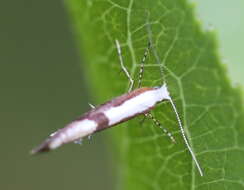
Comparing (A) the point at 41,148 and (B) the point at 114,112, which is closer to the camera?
(A) the point at 41,148

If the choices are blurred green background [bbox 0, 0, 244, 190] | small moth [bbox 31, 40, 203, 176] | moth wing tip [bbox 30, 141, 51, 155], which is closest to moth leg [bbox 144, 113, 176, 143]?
small moth [bbox 31, 40, 203, 176]

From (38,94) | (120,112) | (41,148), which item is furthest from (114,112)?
(38,94)

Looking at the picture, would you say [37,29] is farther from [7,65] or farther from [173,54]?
[173,54]

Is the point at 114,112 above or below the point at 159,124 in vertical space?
above

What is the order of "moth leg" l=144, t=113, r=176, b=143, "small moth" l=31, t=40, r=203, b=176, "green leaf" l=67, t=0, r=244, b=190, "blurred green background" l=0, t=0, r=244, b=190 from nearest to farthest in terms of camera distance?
1. "green leaf" l=67, t=0, r=244, b=190
2. "small moth" l=31, t=40, r=203, b=176
3. "moth leg" l=144, t=113, r=176, b=143
4. "blurred green background" l=0, t=0, r=244, b=190

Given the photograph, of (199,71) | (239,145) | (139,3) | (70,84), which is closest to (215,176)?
(239,145)

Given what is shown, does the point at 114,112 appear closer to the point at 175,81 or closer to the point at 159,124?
the point at 159,124

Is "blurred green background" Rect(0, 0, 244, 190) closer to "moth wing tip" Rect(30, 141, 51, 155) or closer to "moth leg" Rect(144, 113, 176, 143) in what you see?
"moth leg" Rect(144, 113, 176, 143)
